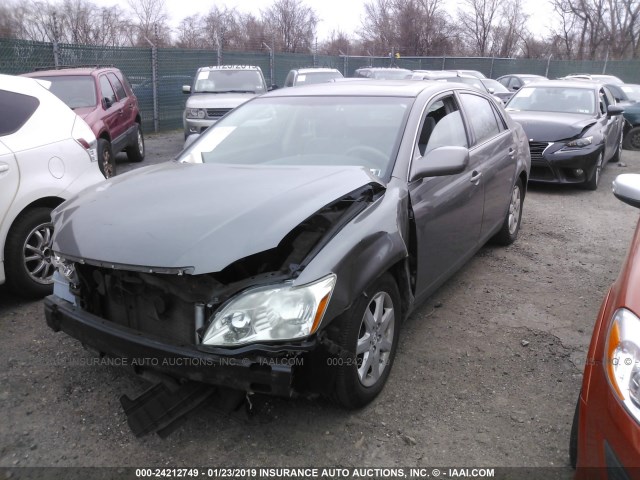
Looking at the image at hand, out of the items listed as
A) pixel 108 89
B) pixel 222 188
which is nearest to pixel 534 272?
pixel 222 188

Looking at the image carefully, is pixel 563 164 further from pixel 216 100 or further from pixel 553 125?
pixel 216 100

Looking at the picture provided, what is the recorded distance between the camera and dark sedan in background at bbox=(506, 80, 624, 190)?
25.7 ft

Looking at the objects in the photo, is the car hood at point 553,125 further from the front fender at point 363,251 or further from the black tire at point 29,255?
the black tire at point 29,255

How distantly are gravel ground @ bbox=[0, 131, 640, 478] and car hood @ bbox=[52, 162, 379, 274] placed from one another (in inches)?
31.1

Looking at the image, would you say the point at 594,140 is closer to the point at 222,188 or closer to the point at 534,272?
the point at 534,272

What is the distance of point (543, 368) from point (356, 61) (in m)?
23.4

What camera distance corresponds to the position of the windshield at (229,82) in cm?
1156

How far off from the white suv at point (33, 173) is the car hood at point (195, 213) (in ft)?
3.72

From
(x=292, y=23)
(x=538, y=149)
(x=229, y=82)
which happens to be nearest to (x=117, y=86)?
(x=229, y=82)

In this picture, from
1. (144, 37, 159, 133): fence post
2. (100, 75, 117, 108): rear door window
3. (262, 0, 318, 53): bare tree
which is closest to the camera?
(100, 75, 117, 108): rear door window

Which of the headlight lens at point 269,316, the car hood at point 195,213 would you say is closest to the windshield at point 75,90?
the car hood at point 195,213

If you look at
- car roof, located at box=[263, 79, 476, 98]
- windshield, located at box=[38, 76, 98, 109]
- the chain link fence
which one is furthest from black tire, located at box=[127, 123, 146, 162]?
car roof, located at box=[263, 79, 476, 98]

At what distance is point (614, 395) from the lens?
1738 mm

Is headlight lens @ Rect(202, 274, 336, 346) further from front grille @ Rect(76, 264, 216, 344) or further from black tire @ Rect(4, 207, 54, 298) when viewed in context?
black tire @ Rect(4, 207, 54, 298)
